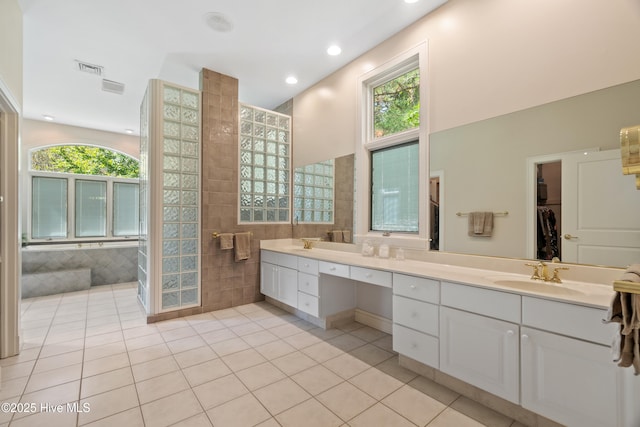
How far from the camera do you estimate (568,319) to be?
1.32 m

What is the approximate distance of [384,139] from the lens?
109 inches

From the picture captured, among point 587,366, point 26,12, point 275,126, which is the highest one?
point 26,12

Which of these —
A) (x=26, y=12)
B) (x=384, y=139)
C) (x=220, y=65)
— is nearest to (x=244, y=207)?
(x=220, y=65)

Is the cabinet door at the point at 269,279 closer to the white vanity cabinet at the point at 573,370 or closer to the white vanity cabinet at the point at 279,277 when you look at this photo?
the white vanity cabinet at the point at 279,277

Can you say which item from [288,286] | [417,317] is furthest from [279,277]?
[417,317]

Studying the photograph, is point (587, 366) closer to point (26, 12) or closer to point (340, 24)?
point (340, 24)

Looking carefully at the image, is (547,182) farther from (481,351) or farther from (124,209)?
(124,209)

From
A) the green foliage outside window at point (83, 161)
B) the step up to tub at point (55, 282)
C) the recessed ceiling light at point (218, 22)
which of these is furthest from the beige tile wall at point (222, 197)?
the green foliage outside window at point (83, 161)

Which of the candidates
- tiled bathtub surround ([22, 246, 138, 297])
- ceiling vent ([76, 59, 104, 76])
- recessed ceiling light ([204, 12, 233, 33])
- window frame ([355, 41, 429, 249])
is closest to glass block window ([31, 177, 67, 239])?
tiled bathtub surround ([22, 246, 138, 297])

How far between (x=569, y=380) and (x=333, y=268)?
1.70 metres

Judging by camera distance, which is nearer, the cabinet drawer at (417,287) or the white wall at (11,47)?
the cabinet drawer at (417,287)

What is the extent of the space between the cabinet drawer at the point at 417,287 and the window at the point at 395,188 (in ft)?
2.20

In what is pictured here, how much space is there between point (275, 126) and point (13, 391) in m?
3.53

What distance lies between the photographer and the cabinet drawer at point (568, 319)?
4.05ft
